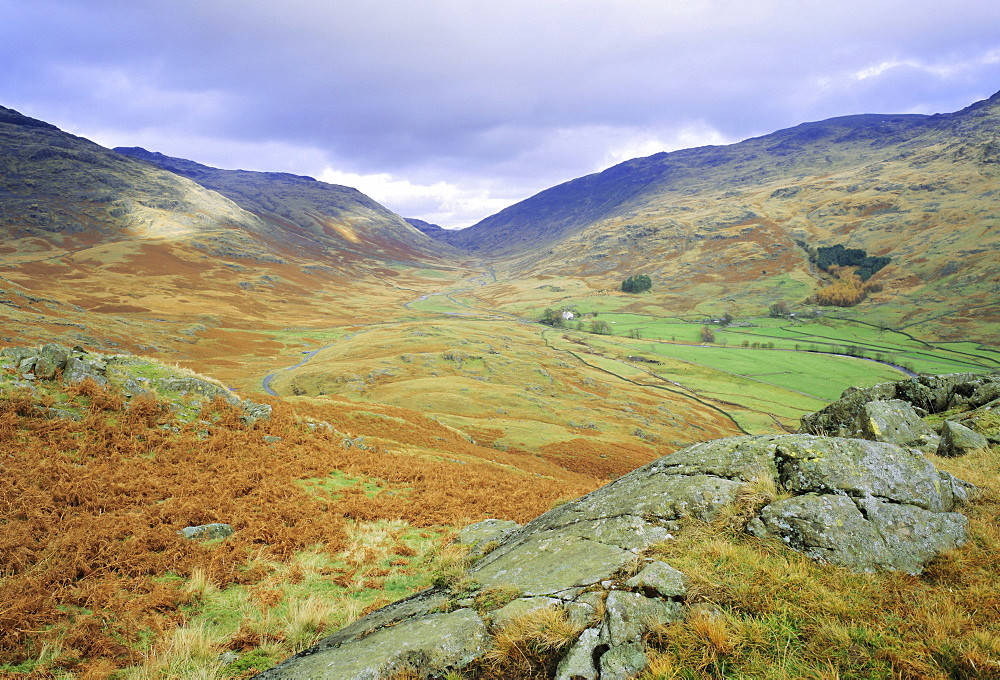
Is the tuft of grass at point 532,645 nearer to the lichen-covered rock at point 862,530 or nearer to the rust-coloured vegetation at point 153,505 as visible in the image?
the lichen-covered rock at point 862,530

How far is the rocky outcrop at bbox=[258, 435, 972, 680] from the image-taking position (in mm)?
5328

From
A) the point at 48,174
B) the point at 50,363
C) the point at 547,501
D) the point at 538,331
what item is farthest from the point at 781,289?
the point at 48,174

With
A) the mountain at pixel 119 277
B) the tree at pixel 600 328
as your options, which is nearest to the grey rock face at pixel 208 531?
the mountain at pixel 119 277

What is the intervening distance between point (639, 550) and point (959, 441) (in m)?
11.4

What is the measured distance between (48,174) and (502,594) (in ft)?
949

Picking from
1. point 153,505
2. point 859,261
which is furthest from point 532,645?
point 859,261

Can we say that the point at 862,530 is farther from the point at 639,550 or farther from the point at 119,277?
the point at 119,277

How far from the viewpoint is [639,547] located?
712 centimetres

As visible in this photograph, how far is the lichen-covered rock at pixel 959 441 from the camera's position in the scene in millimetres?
10930

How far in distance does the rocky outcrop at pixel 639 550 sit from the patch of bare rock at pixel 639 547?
0.07 ft

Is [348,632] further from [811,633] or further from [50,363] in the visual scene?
[50,363]

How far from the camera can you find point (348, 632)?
22.4 ft

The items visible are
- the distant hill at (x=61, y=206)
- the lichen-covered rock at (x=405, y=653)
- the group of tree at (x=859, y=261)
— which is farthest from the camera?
the group of tree at (x=859, y=261)

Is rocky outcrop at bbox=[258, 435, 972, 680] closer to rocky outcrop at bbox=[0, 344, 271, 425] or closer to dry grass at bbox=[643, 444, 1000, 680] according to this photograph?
dry grass at bbox=[643, 444, 1000, 680]
